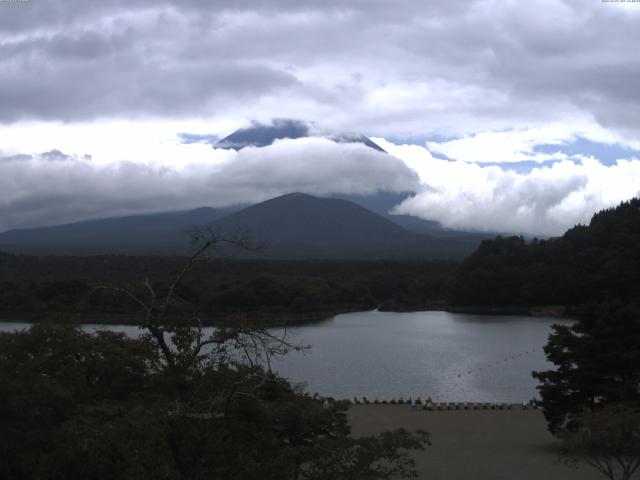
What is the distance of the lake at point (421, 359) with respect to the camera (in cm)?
2189

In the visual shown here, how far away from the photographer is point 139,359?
8.03m

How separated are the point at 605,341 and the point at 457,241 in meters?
113

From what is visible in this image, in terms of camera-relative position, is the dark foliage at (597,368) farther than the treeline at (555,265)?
No

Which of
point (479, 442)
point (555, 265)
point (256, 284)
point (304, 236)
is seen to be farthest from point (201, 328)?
point (304, 236)

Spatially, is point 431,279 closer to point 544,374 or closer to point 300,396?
point 544,374

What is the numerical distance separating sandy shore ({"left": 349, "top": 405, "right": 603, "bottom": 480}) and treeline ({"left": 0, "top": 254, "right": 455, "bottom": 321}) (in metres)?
17.3

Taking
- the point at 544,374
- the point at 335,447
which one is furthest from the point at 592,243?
the point at 335,447

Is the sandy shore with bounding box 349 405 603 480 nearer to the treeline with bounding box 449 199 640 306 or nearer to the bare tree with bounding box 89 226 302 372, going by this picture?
the bare tree with bounding box 89 226 302 372

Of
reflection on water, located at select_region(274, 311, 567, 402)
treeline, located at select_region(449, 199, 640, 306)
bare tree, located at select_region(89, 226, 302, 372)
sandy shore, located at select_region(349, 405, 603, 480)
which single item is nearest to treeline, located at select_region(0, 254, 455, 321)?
treeline, located at select_region(449, 199, 640, 306)

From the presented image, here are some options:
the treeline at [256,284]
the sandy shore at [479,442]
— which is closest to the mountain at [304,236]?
the treeline at [256,284]

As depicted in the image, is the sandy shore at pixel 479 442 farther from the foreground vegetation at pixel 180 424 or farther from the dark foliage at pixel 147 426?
the foreground vegetation at pixel 180 424

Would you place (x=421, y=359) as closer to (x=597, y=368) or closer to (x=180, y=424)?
(x=597, y=368)

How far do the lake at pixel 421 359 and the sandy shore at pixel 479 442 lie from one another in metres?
2.69

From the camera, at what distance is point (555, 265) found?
167 feet
